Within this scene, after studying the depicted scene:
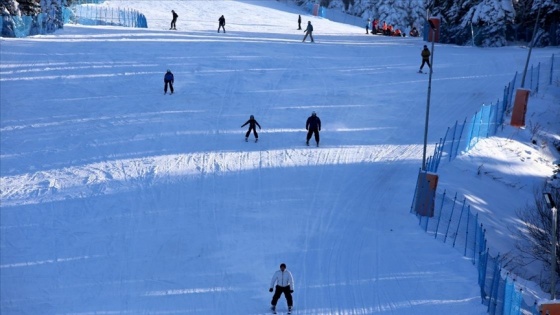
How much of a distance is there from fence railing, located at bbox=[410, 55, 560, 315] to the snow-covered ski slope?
44cm

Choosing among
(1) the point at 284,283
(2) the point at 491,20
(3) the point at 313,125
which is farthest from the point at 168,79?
(2) the point at 491,20

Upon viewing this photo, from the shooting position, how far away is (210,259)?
19.6m

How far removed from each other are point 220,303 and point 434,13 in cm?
3761

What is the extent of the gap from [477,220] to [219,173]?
26.7ft

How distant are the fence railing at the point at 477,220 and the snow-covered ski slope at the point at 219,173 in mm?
440

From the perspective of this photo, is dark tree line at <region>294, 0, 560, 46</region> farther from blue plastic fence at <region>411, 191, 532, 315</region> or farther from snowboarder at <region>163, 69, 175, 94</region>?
blue plastic fence at <region>411, 191, 532, 315</region>

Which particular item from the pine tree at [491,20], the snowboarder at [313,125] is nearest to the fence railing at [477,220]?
the snowboarder at [313,125]

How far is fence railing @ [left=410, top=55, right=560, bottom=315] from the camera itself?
17.1m

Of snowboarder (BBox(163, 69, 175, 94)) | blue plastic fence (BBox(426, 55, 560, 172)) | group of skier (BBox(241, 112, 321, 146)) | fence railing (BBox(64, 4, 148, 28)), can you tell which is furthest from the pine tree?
group of skier (BBox(241, 112, 321, 146))

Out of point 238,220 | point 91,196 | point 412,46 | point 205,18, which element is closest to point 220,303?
point 238,220

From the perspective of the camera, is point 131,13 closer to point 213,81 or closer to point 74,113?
point 213,81

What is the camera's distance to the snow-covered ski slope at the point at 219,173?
18203mm

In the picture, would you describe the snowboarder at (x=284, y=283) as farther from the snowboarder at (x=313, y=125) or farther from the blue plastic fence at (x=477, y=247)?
the snowboarder at (x=313, y=125)

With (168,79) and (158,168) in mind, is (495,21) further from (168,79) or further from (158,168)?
(158,168)
